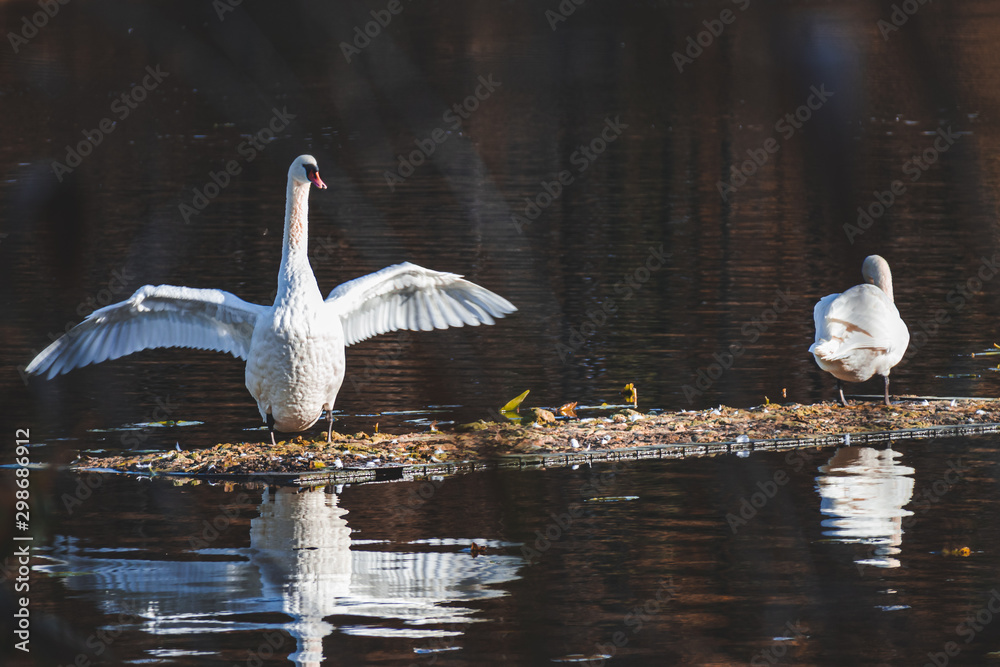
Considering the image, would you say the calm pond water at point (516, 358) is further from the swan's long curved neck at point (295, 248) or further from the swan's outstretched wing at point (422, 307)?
the swan's long curved neck at point (295, 248)

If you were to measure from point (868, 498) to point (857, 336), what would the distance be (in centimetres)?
314

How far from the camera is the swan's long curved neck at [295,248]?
10250 mm

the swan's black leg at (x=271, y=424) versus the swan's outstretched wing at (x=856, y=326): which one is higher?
the swan's outstretched wing at (x=856, y=326)

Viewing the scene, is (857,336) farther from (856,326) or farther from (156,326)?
(156,326)

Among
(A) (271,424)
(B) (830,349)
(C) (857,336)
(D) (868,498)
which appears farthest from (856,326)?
(A) (271,424)

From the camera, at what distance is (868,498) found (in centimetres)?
914

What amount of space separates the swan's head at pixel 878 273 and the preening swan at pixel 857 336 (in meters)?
0.98

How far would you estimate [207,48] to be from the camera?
1.96m

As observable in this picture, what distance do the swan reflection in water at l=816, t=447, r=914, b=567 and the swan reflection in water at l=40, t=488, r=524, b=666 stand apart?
2.17 metres

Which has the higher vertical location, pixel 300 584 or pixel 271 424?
pixel 271 424

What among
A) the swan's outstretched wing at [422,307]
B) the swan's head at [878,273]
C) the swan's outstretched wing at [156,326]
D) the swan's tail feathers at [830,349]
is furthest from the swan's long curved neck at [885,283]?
the swan's outstretched wing at [156,326]

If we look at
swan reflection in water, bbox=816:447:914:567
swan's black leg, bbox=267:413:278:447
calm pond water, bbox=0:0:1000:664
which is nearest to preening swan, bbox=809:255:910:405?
calm pond water, bbox=0:0:1000:664

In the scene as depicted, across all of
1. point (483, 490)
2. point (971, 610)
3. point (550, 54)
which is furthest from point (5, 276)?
point (550, 54)

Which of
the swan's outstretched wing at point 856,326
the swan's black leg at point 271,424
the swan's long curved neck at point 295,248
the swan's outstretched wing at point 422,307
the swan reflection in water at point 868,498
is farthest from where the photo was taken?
the swan's outstretched wing at point 856,326
